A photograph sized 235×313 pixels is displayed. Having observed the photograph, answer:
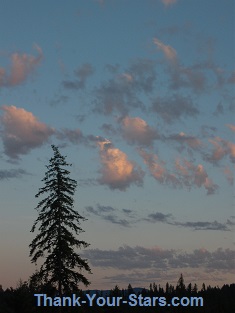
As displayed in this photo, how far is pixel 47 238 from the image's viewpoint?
41.0 meters

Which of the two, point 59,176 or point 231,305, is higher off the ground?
point 59,176

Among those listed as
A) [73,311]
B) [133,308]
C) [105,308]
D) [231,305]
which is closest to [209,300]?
[231,305]

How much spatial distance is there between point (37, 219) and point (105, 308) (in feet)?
143

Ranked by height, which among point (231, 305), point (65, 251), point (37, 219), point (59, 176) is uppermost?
point (59, 176)

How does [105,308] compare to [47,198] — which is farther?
[105,308]

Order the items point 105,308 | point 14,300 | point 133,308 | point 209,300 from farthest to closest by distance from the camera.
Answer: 1. point 209,300
2. point 133,308
3. point 105,308
4. point 14,300

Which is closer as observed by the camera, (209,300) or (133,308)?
(133,308)

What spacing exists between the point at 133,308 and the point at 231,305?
77.2m

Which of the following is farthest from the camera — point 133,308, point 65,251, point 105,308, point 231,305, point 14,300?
point 231,305

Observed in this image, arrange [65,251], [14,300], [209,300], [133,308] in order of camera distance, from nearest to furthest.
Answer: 1. [65,251]
2. [14,300]
3. [133,308]
4. [209,300]

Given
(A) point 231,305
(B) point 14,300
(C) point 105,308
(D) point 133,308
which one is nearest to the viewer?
(B) point 14,300

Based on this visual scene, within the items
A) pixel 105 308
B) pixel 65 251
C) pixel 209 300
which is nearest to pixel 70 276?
pixel 65 251

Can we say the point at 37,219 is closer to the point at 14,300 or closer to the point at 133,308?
the point at 14,300

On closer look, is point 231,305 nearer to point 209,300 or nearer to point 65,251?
point 209,300
